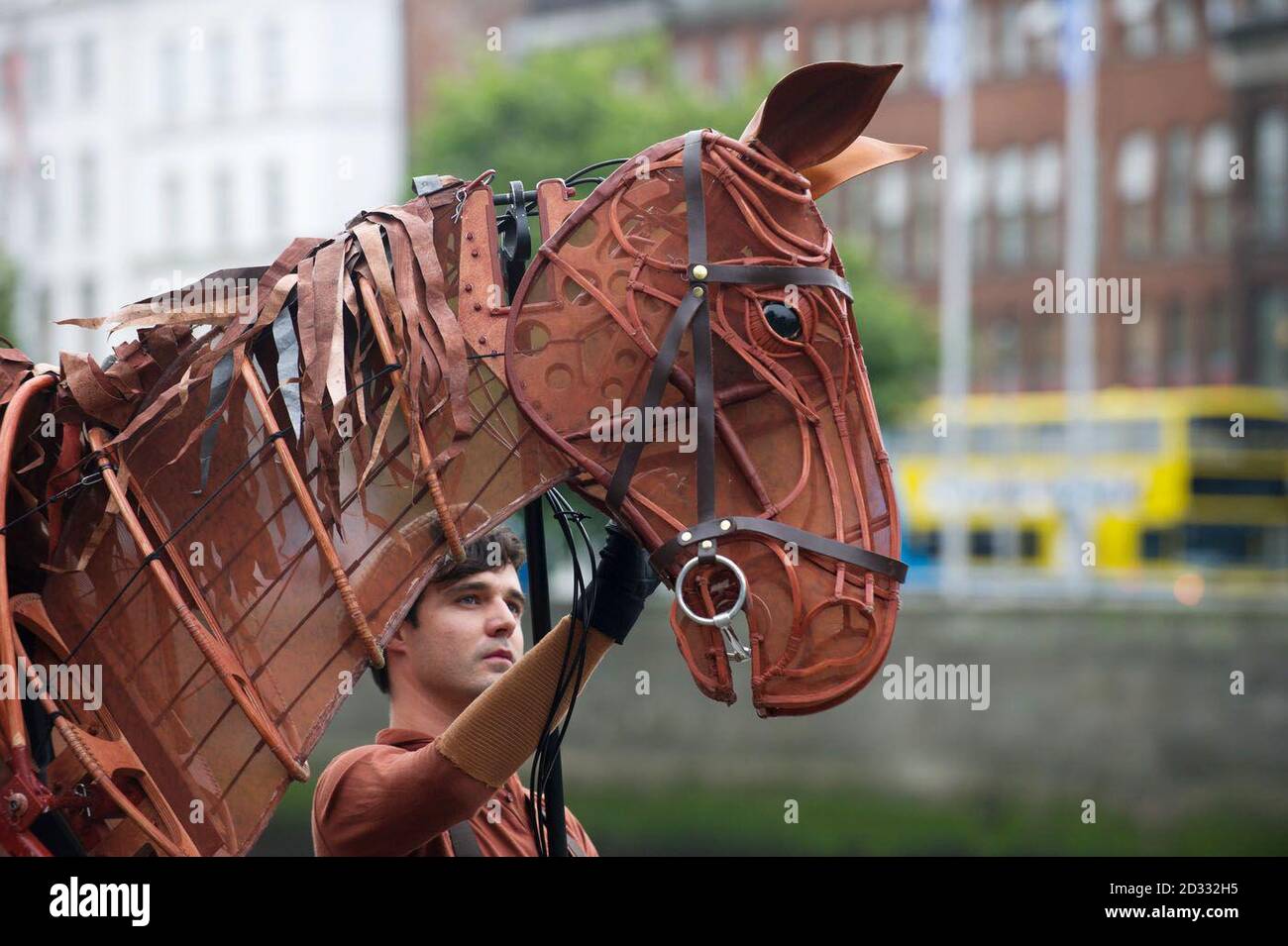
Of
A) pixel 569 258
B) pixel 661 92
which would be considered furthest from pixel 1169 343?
pixel 569 258

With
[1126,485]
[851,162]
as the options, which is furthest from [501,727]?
[1126,485]

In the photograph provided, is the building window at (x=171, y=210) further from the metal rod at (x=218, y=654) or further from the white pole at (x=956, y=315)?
the metal rod at (x=218, y=654)

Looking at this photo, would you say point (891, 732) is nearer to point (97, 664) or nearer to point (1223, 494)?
point (1223, 494)

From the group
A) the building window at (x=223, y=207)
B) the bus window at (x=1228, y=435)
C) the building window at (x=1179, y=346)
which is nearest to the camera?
the bus window at (x=1228, y=435)

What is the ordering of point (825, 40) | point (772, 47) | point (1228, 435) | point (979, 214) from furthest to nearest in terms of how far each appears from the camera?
point (772, 47) < point (825, 40) < point (979, 214) < point (1228, 435)

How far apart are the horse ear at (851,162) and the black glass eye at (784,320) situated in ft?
0.92

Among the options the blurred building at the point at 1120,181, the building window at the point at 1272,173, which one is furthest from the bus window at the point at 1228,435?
the building window at the point at 1272,173

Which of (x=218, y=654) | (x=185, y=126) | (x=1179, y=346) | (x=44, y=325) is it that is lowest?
(x=218, y=654)

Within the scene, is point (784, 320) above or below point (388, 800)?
above

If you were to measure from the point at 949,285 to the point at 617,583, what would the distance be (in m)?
22.6

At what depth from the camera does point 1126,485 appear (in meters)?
28.3

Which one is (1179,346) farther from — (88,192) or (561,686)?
(561,686)

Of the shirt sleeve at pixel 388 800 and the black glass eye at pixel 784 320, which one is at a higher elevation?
the black glass eye at pixel 784 320

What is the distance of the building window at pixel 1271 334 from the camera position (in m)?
34.3
